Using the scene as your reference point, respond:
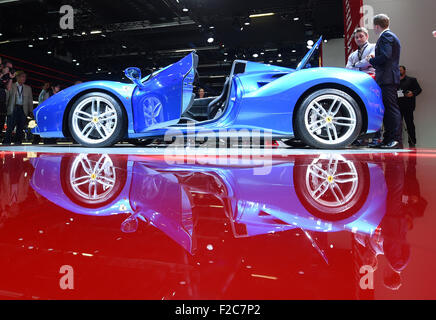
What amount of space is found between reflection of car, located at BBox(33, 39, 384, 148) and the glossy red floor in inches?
81.5

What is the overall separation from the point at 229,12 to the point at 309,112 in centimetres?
1039

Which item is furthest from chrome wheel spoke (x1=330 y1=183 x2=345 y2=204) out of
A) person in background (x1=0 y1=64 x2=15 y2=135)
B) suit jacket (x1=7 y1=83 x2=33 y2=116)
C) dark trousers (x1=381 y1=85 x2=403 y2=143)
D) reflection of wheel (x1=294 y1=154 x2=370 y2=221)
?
suit jacket (x1=7 y1=83 x2=33 y2=116)

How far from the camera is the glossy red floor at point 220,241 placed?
1.32 ft

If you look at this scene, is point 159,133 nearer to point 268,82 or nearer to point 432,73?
point 268,82

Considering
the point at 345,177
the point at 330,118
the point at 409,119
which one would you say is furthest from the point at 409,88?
the point at 345,177

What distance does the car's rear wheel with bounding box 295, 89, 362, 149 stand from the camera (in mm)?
3102

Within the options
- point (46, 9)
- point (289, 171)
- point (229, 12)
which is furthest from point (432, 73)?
point (46, 9)

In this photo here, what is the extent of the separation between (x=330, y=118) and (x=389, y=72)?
120cm

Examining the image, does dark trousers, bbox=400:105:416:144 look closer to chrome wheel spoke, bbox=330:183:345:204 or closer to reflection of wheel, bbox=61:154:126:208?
chrome wheel spoke, bbox=330:183:345:204

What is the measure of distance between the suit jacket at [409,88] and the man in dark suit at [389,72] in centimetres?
204

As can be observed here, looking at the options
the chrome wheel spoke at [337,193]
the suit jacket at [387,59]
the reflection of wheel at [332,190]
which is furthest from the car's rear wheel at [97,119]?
the suit jacket at [387,59]

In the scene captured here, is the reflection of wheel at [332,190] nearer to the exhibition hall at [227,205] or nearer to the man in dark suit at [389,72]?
the exhibition hall at [227,205]

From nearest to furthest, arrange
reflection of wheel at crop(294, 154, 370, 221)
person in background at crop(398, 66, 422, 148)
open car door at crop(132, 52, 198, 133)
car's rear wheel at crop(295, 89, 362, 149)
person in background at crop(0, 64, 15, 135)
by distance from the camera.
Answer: reflection of wheel at crop(294, 154, 370, 221), car's rear wheel at crop(295, 89, 362, 149), open car door at crop(132, 52, 198, 133), person in background at crop(398, 66, 422, 148), person in background at crop(0, 64, 15, 135)

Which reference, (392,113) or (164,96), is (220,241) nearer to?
(164,96)
